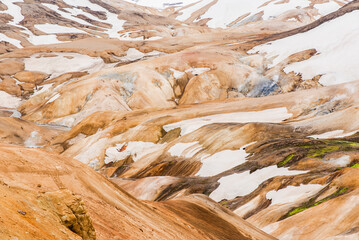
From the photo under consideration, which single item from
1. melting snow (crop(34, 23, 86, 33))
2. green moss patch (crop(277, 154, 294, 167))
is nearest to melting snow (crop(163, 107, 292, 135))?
green moss patch (crop(277, 154, 294, 167))

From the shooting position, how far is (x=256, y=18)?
655 ft

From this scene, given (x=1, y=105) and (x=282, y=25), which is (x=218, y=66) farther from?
(x=282, y=25)

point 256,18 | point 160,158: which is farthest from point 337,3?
point 160,158

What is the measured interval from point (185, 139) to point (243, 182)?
16735 mm

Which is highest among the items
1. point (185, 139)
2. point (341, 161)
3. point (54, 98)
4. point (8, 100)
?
point (341, 161)

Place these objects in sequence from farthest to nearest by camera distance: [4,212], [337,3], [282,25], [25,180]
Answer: [337,3] → [282,25] → [25,180] → [4,212]

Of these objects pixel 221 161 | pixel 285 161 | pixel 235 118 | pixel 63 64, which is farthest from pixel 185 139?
pixel 63 64

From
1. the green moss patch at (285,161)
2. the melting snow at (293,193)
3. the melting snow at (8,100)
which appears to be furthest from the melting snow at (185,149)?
the melting snow at (8,100)

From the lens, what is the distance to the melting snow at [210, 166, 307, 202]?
1133 inches

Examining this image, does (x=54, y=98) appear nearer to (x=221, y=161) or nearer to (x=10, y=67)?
(x=10, y=67)

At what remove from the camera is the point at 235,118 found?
5212 centimetres

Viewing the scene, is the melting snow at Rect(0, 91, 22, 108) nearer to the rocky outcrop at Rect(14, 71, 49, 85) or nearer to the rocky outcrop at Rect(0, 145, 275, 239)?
the rocky outcrop at Rect(14, 71, 49, 85)

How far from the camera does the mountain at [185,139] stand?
12.5 meters

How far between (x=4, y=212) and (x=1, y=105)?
88829 mm
